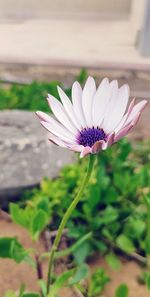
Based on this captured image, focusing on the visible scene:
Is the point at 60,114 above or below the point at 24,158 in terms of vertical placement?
below

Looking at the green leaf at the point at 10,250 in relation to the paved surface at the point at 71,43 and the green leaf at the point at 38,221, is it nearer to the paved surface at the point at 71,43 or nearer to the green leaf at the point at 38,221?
the green leaf at the point at 38,221

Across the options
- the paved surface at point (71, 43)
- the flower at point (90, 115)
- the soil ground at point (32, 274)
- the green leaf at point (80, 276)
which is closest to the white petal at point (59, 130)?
the flower at point (90, 115)

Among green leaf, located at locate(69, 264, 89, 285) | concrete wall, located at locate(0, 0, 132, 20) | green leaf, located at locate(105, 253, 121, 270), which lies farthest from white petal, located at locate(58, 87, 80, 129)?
concrete wall, located at locate(0, 0, 132, 20)

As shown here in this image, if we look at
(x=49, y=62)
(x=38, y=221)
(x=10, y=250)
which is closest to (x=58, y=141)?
(x=10, y=250)

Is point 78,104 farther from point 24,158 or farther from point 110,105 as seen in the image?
point 24,158

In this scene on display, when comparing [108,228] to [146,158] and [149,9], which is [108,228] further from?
[149,9]

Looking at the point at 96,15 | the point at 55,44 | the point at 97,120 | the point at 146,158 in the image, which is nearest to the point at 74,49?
the point at 55,44
